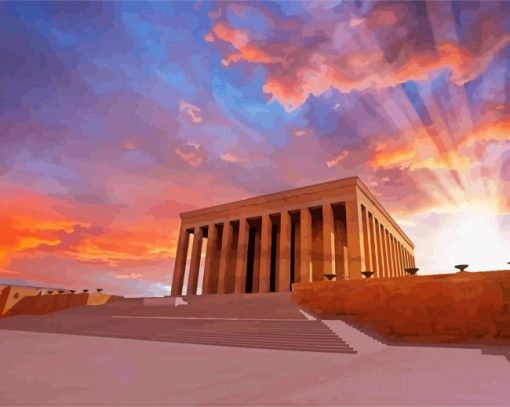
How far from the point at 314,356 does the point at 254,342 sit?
238 centimetres

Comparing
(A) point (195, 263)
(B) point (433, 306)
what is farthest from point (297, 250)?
(B) point (433, 306)

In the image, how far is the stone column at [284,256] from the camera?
82.5ft

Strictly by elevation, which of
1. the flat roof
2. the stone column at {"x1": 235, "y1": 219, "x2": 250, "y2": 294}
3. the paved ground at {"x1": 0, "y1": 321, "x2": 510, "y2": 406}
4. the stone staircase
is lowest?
the paved ground at {"x1": 0, "y1": 321, "x2": 510, "y2": 406}

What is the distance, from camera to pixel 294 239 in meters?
31.2

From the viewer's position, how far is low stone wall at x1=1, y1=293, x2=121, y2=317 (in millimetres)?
24122

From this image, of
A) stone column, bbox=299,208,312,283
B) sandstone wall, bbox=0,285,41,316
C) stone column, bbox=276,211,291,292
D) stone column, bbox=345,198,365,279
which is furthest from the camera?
sandstone wall, bbox=0,285,41,316

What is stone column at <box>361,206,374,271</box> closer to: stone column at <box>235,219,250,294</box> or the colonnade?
the colonnade

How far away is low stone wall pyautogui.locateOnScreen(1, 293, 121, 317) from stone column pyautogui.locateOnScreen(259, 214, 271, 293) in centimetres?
1258

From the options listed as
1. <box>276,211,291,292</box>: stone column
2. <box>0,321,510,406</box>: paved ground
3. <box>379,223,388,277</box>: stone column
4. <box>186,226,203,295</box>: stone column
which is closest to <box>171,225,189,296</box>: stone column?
<box>186,226,203,295</box>: stone column

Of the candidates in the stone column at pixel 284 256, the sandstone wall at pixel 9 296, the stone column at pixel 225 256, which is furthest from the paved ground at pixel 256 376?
the sandstone wall at pixel 9 296

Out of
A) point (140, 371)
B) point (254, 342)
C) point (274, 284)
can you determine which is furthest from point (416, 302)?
point (274, 284)

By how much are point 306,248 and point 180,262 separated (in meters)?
14.7

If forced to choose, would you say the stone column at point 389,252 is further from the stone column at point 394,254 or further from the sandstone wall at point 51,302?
the sandstone wall at point 51,302

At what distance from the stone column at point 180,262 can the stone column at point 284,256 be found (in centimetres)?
1152
